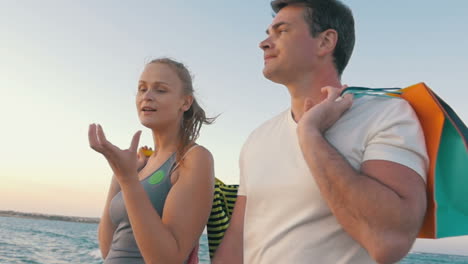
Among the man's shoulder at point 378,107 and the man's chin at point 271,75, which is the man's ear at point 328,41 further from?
the man's shoulder at point 378,107

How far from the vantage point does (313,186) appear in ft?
6.24

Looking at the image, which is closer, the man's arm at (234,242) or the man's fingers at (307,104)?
the man's fingers at (307,104)

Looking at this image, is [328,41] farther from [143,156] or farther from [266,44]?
[143,156]

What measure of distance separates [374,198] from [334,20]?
129cm

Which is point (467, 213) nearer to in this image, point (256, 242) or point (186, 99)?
point (256, 242)

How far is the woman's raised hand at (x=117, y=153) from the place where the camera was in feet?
7.07

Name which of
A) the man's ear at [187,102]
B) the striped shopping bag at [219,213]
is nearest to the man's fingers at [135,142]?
the striped shopping bag at [219,213]

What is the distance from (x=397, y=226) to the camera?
5.16 ft

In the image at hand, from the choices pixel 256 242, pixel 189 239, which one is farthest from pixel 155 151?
pixel 256 242

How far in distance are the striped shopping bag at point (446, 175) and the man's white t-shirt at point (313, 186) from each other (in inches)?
1.9

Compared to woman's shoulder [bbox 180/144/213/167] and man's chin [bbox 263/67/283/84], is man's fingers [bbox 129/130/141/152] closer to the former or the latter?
woman's shoulder [bbox 180/144/213/167]

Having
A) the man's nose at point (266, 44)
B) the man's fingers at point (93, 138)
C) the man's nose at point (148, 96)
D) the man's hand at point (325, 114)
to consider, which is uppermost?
the man's nose at point (266, 44)

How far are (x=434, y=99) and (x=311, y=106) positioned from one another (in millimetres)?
537

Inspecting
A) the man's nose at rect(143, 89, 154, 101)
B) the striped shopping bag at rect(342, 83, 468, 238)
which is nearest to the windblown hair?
the man's nose at rect(143, 89, 154, 101)
